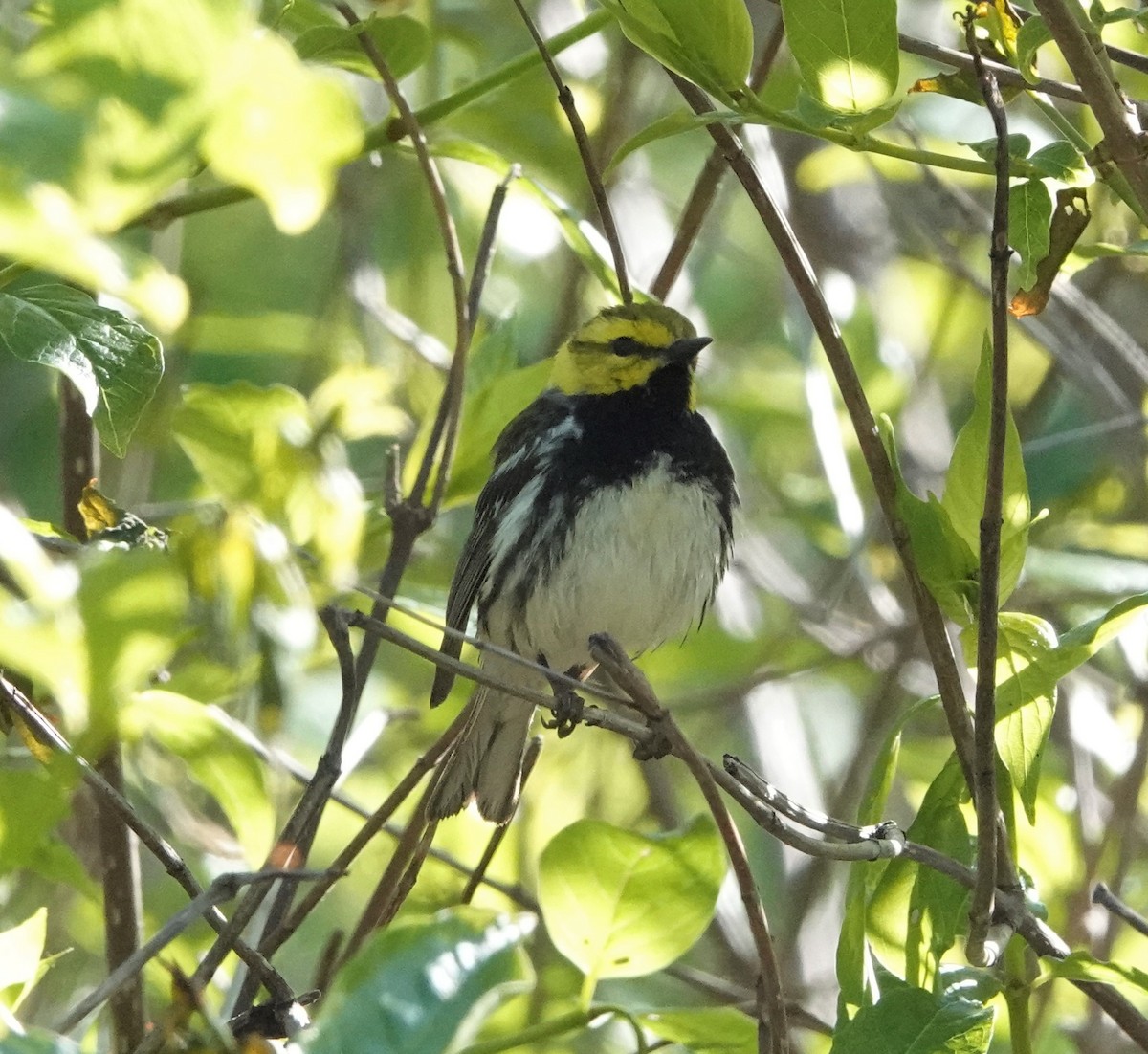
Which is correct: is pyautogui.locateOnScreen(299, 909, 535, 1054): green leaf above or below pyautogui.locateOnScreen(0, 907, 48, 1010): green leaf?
above

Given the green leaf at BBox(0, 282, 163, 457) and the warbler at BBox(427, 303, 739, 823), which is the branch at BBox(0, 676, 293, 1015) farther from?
the warbler at BBox(427, 303, 739, 823)

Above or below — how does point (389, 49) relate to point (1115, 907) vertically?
above

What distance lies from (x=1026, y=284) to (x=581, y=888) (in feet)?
2.54

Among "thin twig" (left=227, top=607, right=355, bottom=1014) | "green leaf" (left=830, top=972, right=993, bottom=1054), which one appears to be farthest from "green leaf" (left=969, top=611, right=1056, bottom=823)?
"thin twig" (left=227, top=607, right=355, bottom=1014)

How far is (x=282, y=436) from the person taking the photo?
4.69 ft

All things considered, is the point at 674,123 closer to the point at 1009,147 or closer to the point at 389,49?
the point at 1009,147

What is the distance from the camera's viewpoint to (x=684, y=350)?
3.58m

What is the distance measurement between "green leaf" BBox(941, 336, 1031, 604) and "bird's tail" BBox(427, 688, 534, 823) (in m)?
1.11

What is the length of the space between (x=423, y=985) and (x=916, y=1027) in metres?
0.60

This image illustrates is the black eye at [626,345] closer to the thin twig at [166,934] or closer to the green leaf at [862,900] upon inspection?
the green leaf at [862,900]

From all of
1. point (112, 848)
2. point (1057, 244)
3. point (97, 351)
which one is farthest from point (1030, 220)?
point (112, 848)

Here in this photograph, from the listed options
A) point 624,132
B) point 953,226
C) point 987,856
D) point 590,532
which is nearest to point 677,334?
point 590,532

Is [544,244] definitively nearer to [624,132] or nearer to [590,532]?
[624,132]

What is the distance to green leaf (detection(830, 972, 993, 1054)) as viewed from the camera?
1455mm
